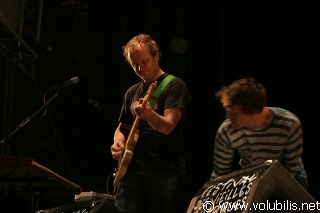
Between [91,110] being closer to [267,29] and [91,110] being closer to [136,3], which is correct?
[136,3]

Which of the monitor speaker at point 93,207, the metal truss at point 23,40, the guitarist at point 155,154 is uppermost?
the metal truss at point 23,40

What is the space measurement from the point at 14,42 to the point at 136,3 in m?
1.54

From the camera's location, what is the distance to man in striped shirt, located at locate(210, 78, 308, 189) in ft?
10.3

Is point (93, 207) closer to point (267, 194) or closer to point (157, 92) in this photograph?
point (157, 92)

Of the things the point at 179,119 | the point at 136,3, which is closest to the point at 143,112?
the point at 179,119

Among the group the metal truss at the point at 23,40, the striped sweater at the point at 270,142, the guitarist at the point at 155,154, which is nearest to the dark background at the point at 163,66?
the metal truss at the point at 23,40

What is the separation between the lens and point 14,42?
5.73 metres

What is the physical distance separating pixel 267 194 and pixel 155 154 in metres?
1.08

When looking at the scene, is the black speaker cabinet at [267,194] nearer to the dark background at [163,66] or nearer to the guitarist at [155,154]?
the guitarist at [155,154]

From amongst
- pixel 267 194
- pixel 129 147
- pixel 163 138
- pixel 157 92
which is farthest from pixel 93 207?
pixel 267 194

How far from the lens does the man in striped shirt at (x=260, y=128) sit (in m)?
3.13

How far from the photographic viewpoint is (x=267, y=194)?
255 centimetres

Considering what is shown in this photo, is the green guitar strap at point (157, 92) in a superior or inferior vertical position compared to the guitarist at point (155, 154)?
superior

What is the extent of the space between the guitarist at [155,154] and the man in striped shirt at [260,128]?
396mm
